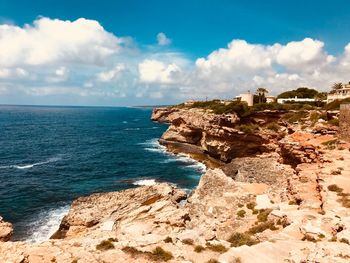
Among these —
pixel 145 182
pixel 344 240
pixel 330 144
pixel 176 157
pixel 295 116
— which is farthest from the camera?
pixel 176 157

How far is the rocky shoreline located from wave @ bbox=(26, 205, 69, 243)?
1.79 metres

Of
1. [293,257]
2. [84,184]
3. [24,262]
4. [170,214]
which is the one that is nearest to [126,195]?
[170,214]

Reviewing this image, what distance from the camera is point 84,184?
5878 cm

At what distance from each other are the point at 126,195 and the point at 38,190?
21736mm

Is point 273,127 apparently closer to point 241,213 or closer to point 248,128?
point 248,128

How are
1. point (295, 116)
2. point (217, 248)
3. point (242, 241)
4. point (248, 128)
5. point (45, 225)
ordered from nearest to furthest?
point (217, 248) → point (242, 241) → point (45, 225) → point (295, 116) → point (248, 128)

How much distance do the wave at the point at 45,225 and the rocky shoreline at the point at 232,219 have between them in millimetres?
1791

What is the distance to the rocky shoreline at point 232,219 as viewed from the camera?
55.9ft

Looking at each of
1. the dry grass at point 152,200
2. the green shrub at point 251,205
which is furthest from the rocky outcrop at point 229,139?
the dry grass at point 152,200

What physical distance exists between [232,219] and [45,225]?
79.3 ft

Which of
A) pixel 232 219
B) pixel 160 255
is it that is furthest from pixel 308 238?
pixel 232 219

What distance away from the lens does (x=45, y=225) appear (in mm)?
40656

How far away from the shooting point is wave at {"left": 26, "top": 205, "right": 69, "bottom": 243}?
37.6 metres

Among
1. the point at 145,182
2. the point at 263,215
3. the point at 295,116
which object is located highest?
the point at 295,116
